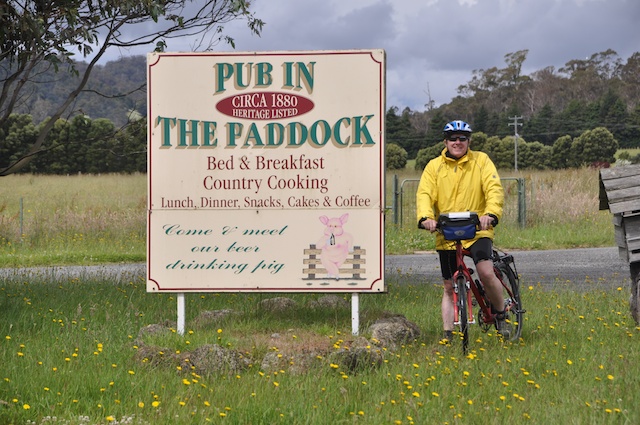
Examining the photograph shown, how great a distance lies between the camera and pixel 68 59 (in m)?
10.4

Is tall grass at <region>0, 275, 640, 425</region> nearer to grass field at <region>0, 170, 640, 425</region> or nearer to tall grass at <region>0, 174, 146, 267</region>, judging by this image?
grass field at <region>0, 170, 640, 425</region>

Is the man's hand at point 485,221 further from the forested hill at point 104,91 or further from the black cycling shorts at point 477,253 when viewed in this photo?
the forested hill at point 104,91

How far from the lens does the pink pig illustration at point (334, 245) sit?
8266 millimetres

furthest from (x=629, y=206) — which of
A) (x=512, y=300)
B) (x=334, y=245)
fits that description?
(x=334, y=245)

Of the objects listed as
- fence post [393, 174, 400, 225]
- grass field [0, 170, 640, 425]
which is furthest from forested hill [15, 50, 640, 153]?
grass field [0, 170, 640, 425]

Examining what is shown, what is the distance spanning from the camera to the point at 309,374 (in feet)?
20.6

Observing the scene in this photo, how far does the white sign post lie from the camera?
27.1ft

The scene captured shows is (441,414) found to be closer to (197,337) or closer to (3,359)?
(197,337)

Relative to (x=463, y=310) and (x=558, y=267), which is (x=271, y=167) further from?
(x=558, y=267)

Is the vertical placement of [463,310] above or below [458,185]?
below

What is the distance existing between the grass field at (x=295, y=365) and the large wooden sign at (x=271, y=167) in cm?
59

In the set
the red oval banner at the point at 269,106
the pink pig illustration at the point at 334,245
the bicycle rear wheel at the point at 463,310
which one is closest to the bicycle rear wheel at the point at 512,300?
the bicycle rear wheel at the point at 463,310

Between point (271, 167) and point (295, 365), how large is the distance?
2.31 meters

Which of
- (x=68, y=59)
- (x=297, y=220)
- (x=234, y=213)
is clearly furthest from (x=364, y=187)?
(x=68, y=59)
